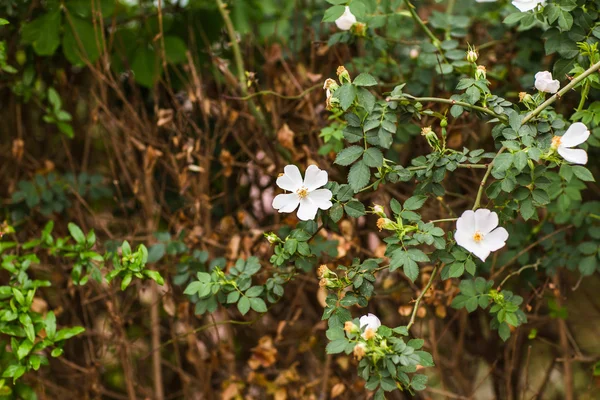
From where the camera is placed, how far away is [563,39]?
1669 millimetres

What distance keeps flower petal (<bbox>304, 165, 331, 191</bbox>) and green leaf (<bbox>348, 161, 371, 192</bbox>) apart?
7 centimetres

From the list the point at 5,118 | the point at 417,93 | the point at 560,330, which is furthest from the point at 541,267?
the point at 5,118

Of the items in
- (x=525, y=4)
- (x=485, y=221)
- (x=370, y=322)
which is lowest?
(x=370, y=322)

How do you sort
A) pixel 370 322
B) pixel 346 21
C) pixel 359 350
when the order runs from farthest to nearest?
pixel 346 21 → pixel 370 322 → pixel 359 350

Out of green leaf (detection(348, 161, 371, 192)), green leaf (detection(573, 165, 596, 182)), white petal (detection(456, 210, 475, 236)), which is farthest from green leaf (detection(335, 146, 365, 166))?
green leaf (detection(573, 165, 596, 182))

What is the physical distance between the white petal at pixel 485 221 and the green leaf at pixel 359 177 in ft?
0.85

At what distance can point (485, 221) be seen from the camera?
4.70 ft

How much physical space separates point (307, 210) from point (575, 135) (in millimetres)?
609

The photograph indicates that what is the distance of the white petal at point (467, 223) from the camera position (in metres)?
1.41

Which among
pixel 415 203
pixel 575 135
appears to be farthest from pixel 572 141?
pixel 415 203

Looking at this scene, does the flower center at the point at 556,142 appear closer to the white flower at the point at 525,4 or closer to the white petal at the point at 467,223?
the white petal at the point at 467,223

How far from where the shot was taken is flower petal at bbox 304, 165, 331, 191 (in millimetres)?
1489

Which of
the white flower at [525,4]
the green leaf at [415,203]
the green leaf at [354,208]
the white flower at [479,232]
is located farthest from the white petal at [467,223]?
the white flower at [525,4]

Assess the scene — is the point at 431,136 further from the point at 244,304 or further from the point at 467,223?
the point at 244,304
